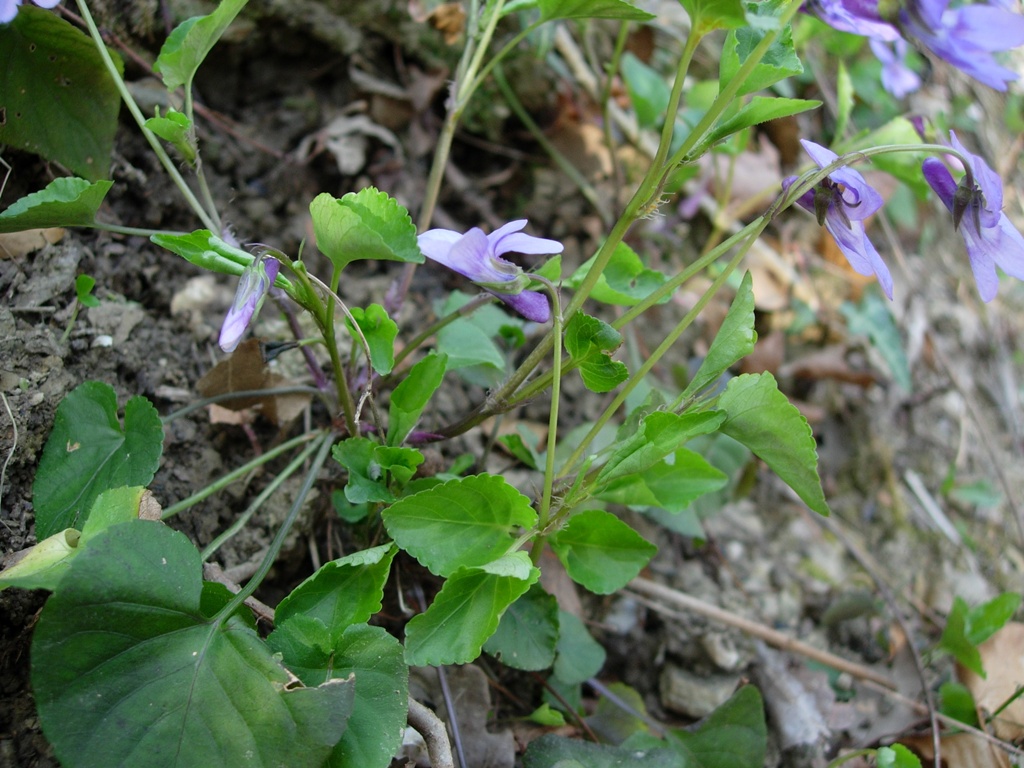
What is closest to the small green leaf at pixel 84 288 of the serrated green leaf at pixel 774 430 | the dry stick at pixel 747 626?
the serrated green leaf at pixel 774 430

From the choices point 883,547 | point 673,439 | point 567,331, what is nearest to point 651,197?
point 567,331

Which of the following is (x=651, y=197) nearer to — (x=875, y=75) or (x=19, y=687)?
(x=19, y=687)

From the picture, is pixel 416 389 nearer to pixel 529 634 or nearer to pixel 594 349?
pixel 594 349

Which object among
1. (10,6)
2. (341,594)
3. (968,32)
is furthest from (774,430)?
(10,6)

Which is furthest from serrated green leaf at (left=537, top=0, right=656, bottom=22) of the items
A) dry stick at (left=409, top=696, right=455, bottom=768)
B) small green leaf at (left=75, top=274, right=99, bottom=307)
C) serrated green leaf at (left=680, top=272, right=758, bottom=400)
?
dry stick at (left=409, top=696, right=455, bottom=768)

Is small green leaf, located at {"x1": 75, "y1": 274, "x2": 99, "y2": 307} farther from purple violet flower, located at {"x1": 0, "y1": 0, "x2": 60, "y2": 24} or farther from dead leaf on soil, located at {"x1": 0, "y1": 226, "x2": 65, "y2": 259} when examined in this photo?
purple violet flower, located at {"x1": 0, "y1": 0, "x2": 60, "y2": 24}

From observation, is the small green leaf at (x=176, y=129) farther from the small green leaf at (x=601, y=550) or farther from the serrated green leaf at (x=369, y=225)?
the small green leaf at (x=601, y=550)
